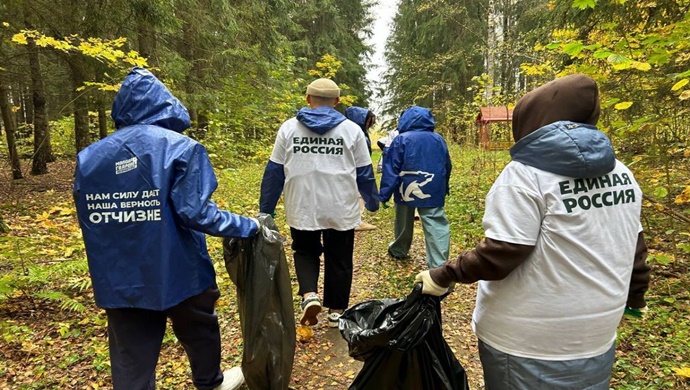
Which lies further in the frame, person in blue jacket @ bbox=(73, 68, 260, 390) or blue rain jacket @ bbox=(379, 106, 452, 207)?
blue rain jacket @ bbox=(379, 106, 452, 207)

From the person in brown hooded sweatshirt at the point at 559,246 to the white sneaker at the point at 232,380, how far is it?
1.75 metres

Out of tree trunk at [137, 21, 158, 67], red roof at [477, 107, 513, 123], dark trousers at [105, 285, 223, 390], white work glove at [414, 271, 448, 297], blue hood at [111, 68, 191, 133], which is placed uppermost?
tree trunk at [137, 21, 158, 67]

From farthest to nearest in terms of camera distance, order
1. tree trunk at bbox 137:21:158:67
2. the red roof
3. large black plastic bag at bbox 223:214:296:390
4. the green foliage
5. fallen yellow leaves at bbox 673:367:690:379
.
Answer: the green foliage → the red roof → tree trunk at bbox 137:21:158:67 → fallen yellow leaves at bbox 673:367:690:379 → large black plastic bag at bbox 223:214:296:390

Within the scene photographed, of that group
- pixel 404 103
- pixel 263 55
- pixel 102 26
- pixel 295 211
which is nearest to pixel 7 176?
pixel 102 26

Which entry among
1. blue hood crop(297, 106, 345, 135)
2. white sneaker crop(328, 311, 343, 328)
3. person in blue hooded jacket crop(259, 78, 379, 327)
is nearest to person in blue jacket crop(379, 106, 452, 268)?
person in blue hooded jacket crop(259, 78, 379, 327)

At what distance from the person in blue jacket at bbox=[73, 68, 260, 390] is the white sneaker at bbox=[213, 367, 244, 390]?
0.53 meters

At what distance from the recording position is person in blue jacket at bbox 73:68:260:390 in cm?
199

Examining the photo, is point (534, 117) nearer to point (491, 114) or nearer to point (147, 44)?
point (147, 44)

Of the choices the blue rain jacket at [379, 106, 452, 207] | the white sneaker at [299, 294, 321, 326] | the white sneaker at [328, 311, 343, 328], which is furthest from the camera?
the blue rain jacket at [379, 106, 452, 207]

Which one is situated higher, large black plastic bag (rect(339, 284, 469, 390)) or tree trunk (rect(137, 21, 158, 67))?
tree trunk (rect(137, 21, 158, 67))

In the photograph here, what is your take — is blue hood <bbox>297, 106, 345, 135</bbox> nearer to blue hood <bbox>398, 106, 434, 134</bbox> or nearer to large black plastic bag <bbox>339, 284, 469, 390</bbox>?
blue hood <bbox>398, 106, 434, 134</bbox>

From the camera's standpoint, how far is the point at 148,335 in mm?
2158

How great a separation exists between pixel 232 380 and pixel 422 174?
280 centimetres

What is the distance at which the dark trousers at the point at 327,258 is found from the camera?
3459 millimetres
